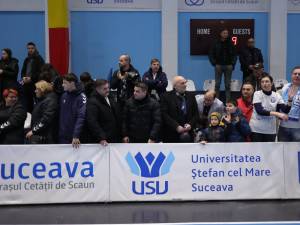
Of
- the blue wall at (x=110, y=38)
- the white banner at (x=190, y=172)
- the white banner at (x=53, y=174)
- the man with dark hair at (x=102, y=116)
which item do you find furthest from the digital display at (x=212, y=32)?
the white banner at (x=53, y=174)

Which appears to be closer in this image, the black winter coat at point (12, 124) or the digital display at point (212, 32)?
the black winter coat at point (12, 124)

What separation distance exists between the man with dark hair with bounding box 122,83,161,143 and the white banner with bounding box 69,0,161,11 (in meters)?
7.24

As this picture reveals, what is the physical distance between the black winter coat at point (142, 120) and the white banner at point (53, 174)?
617 mm

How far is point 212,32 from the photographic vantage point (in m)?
16.2

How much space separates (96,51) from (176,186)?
25.8ft

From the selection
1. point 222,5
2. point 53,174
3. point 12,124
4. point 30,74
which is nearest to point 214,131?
point 53,174

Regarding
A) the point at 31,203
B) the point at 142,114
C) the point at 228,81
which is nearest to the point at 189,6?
the point at 228,81

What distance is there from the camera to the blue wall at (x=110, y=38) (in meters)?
16.1

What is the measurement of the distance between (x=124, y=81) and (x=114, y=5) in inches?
246

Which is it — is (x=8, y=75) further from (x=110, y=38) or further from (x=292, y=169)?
(x=292, y=169)

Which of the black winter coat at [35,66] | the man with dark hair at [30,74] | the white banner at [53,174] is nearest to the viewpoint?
the white banner at [53,174]

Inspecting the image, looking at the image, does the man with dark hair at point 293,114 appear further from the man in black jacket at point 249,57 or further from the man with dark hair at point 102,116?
the man in black jacket at point 249,57

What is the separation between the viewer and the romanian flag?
48.5ft

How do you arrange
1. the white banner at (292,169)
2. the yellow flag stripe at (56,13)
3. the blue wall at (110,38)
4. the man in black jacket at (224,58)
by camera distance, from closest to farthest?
the white banner at (292,169), the man in black jacket at (224,58), the yellow flag stripe at (56,13), the blue wall at (110,38)
